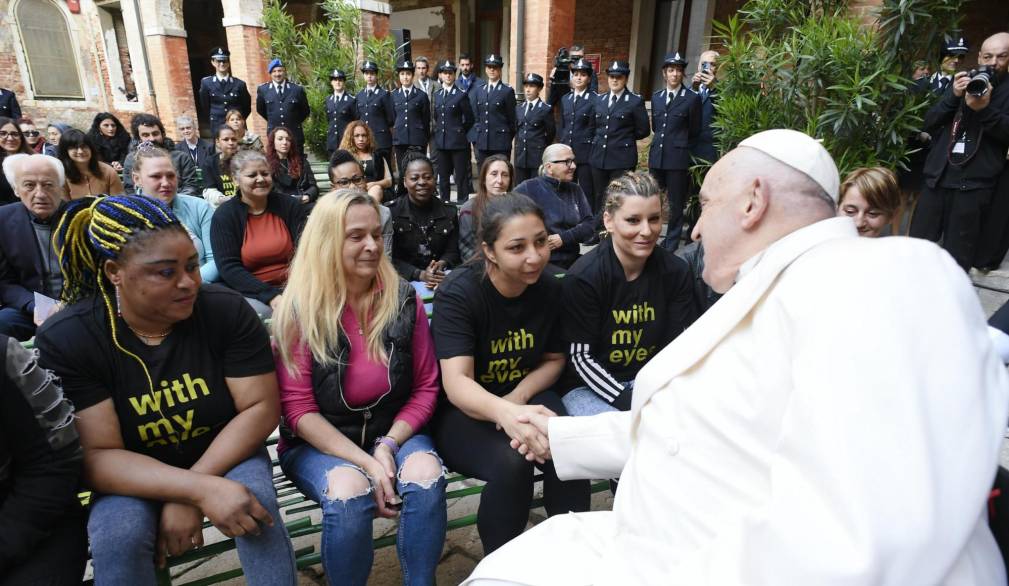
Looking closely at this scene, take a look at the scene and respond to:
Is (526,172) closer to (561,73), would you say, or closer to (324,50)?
(561,73)

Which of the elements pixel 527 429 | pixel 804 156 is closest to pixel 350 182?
pixel 527 429

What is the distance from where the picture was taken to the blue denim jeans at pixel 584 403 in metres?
2.49

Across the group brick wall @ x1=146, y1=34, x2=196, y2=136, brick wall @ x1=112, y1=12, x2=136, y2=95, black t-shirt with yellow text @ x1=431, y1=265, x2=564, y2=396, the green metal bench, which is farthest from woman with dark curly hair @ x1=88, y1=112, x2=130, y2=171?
brick wall @ x1=112, y1=12, x2=136, y2=95

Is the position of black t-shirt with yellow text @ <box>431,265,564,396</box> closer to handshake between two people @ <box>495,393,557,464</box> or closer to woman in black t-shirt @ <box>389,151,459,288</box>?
handshake between two people @ <box>495,393,557,464</box>

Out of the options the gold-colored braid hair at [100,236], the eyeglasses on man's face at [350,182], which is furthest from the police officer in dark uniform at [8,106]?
the gold-colored braid hair at [100,236]

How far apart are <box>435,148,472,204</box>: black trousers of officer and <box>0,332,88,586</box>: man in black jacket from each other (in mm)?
7837

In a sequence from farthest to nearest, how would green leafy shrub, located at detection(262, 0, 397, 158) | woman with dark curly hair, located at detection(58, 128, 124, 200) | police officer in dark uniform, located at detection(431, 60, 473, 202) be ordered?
green leafy shrub, located at detection(262, 0, 397, 158)
police officer in dark uniform, located at detection(431, 60, 473, 202)
woman with dark curly hair, located at detection(58, 128, 124, 200)

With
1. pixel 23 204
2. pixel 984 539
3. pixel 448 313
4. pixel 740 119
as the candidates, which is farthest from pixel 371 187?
pixel 984 539

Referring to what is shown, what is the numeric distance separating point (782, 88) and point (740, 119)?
0.44 metres

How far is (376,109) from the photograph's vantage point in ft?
32.4

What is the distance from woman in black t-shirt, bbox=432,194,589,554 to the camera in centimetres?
206

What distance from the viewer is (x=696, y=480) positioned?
1186 millimetres

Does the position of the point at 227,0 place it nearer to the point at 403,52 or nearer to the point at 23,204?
the point at 403,52

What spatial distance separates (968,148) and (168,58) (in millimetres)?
15377
